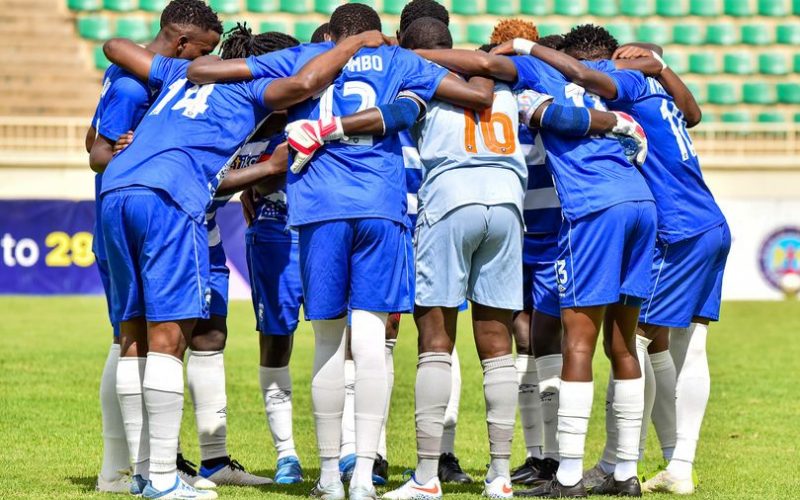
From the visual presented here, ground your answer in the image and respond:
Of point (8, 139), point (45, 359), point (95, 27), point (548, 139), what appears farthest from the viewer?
point (95, 27)

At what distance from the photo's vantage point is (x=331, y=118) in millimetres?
5527

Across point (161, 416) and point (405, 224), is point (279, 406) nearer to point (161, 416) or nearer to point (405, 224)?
point (161, 416)

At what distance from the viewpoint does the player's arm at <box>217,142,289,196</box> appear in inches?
238

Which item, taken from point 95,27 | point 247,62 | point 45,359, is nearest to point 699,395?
point 247,62

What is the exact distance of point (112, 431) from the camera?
604cm

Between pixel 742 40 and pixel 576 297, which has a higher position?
pixel 742 40

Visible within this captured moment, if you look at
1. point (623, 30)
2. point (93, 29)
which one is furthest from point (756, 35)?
point (93, 29)

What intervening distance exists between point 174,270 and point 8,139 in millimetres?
16801

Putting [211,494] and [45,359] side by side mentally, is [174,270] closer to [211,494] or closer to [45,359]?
[211,494]

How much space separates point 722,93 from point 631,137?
20.3 metres

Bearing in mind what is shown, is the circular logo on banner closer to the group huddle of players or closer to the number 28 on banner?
the number 28 on banner

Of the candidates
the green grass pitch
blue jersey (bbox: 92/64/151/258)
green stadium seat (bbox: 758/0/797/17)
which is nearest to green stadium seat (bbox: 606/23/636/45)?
green stadium seat (bbox: 758/0/797/17)

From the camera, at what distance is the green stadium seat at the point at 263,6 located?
82.7 ft

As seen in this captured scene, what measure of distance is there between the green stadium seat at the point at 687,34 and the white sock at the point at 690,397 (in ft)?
66.5
